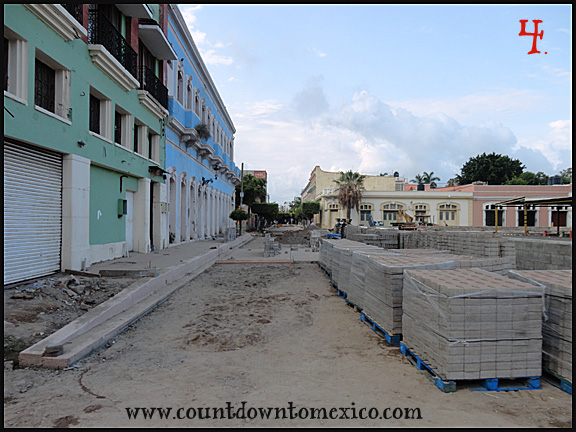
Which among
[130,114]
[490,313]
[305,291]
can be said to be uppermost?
[130,114]

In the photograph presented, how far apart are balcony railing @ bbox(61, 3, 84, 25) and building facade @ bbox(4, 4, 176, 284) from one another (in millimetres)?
45

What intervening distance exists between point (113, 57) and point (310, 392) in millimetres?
11037

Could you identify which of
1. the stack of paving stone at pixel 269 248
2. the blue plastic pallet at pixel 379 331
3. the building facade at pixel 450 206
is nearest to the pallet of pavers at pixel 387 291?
the blue plastic pallet at pixel 379 331

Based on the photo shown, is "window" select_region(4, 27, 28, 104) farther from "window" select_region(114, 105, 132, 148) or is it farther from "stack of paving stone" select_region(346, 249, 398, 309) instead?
"stack of paving stone" select_region(346, 249, 398, 309)

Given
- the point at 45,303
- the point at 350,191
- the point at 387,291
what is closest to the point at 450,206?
the point at 350,191

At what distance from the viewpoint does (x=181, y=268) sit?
37.2 ft

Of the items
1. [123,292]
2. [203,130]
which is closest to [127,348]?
[123,292]

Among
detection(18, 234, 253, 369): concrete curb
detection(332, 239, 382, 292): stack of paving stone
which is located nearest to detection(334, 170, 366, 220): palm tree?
detection(332, 239, 382, 292): stack of paving stone

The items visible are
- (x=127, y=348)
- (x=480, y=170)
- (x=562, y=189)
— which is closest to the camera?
(x=127, y=348)

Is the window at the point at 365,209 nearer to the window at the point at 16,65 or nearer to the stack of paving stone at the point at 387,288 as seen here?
the stack of paving stone at the point at 387,288

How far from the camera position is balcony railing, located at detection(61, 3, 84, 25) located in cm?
875

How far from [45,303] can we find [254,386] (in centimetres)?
448

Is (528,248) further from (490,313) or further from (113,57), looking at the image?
(113,57)

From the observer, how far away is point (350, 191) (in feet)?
155
